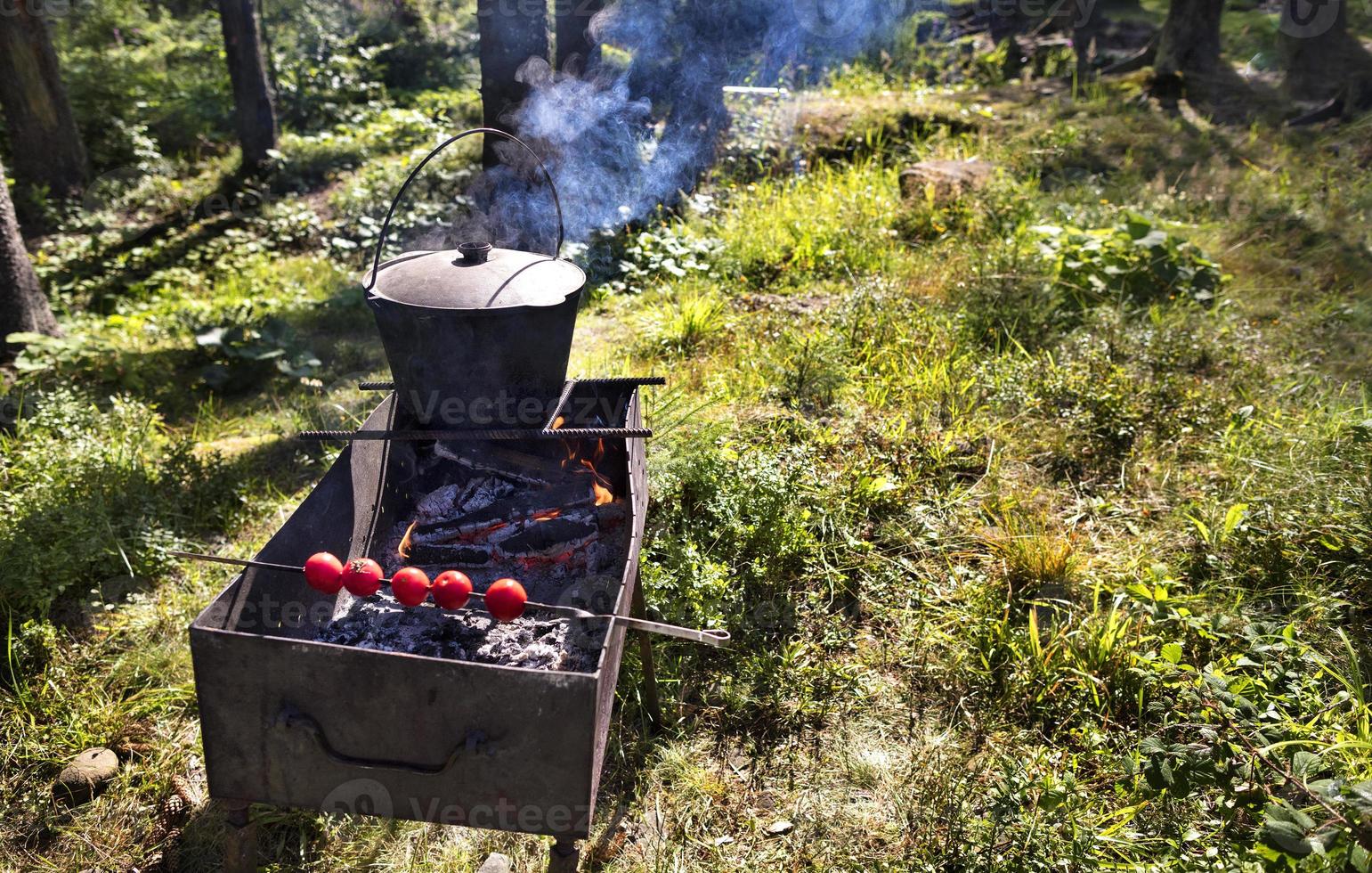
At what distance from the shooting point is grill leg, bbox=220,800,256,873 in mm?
2344

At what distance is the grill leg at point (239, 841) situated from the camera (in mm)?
2344

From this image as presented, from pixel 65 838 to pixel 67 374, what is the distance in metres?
3.64

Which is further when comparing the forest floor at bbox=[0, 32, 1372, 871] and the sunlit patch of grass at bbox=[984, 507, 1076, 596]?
the sunlit patch of grass at bbox=[984, 507, 1076, 596]

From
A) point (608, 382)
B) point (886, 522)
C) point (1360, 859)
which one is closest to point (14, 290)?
point (608, 382)

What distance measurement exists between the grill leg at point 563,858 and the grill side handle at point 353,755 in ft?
→ 1.31

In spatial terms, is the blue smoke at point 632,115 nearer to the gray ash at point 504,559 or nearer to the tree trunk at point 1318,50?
the gray ash at point 504,559

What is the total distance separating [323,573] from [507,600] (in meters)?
0.54

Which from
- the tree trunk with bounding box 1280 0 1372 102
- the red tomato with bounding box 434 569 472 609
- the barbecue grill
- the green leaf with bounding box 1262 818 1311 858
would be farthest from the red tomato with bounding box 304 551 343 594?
the tree trunk with bounding box 1280 0 1372 102

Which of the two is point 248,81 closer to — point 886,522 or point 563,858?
point 886,522

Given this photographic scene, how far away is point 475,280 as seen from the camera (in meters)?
2.89

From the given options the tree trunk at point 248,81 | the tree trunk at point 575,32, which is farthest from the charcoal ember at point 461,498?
the tree trunk at point 248,81

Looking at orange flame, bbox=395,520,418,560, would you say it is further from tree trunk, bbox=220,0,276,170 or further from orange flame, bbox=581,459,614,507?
tree trunk, bbox=220,0,276,170

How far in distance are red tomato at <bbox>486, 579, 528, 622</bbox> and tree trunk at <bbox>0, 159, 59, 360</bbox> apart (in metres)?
5.22

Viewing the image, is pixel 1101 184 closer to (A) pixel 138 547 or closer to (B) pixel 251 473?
(B) pixel 251 473
